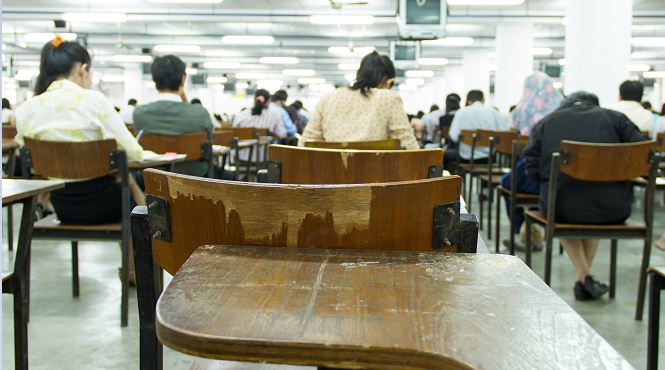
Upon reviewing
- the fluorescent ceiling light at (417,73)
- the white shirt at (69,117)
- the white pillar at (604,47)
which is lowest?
the white shirt at (69,117)

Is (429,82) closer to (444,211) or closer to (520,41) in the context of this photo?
(520,41)

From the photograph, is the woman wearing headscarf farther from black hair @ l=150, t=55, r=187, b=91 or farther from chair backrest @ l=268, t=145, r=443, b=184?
chair backrest @ l=268, t=145, r=443, b=184

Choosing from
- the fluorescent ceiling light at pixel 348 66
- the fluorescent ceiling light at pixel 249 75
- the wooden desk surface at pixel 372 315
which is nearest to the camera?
the wooden desk surface at pixel 372 315

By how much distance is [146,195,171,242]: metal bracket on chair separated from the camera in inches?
36.6

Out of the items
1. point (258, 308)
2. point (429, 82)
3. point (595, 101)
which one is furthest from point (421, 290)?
point (429, 82)

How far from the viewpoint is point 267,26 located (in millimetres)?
15688

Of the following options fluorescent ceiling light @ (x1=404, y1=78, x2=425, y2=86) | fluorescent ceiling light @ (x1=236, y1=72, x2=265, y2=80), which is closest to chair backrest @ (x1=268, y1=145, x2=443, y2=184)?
fluorescent ceiling light @ (x1=236, y1=72, x2=265, y2=80)

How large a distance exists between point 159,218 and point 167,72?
290 centimetres

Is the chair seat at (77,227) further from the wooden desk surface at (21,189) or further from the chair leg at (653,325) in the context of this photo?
the chair leg at (653,325)

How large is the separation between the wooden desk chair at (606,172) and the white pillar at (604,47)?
3387 mm

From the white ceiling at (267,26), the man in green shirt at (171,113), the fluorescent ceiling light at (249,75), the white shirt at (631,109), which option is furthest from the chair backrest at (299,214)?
the fluorescent ceiling light at (249,75)

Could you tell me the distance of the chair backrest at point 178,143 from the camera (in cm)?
338

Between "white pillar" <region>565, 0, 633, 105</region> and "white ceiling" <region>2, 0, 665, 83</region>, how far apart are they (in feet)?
19.3

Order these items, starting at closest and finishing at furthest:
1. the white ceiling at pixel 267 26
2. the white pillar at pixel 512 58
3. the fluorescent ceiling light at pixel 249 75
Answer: the white ceiling at pixel 267 26 < the white pillar at pixel 512 58 < the fluorescent ceiling light at pixel 249 75
